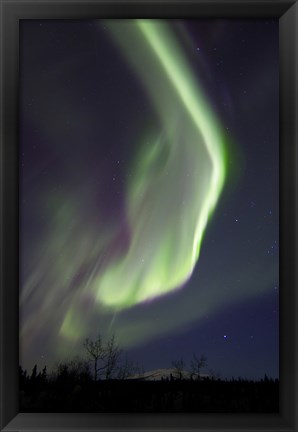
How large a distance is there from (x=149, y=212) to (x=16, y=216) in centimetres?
34

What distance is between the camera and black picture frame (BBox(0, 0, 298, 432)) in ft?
3.71

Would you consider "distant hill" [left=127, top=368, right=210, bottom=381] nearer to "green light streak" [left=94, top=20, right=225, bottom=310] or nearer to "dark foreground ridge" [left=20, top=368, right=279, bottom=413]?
"dark foreground ridge" [left=20, top=368, right=279, bottom=413]

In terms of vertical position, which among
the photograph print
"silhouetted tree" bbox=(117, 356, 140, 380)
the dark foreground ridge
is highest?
the photograph print

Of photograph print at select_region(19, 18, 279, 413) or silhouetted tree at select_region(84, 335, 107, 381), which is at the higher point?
photograph print at select_region(19, 18, 279, 413)

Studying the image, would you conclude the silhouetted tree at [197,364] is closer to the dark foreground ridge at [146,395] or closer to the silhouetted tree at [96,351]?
the dark foreground ridge at [146,395]

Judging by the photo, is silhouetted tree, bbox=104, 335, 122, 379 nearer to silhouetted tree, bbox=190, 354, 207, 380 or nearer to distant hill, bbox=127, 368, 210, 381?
distant hill, bbox=127, 368, 210, 381

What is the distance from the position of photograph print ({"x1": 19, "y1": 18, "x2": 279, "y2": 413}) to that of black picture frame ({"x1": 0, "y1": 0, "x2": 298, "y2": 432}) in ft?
0.12

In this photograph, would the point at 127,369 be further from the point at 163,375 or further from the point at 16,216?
the point at 16,216

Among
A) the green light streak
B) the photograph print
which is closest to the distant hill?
the photograph print

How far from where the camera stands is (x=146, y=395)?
1.18m

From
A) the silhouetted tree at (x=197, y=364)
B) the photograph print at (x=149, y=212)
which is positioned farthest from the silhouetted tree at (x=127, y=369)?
the silhouetted tree at (x=197, y=364)

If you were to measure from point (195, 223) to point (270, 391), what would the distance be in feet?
1.58

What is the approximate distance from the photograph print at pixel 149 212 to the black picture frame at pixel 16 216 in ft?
0.12

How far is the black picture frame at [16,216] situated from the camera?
1131 mm
